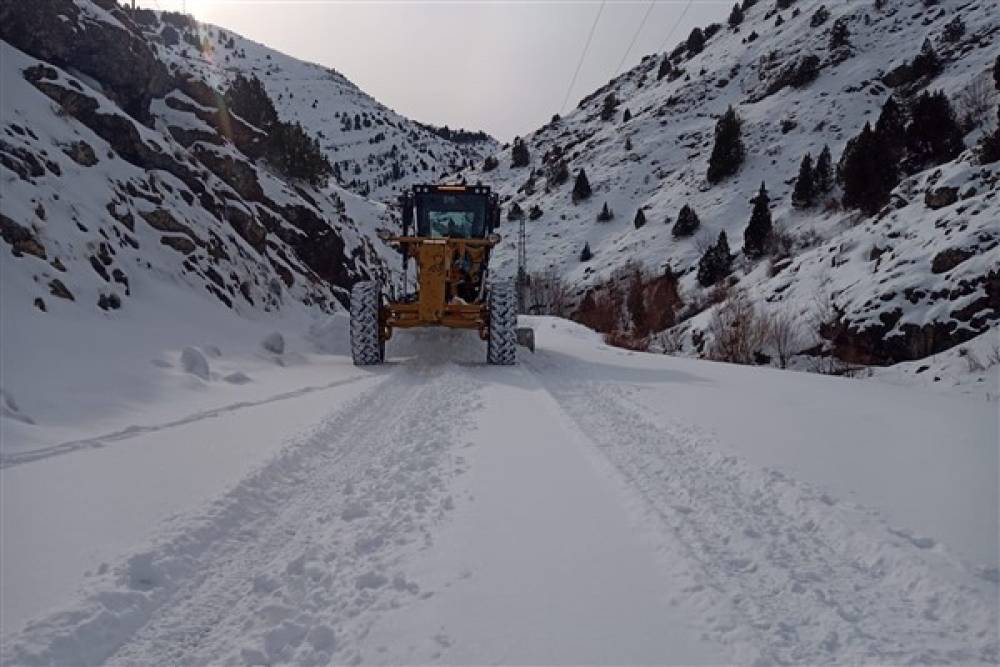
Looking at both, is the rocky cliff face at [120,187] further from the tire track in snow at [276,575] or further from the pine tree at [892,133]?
the pine tree at [892,133]

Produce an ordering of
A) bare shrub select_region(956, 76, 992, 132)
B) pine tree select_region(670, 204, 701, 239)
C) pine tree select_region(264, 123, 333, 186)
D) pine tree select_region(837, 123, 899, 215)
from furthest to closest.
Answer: pine tree select_region(670, 204, 701, 239), pine tree select_region(264, 123, 333, 186), pine tree select_region(837, 123, 899, 215), bare shrub select_region(956, 76, 992, 132)

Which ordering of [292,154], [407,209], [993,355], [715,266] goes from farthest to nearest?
[715,266]
[292,154]
[993,355]
[407,209]

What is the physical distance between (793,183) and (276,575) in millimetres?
48692

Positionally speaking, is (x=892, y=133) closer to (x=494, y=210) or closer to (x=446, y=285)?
(x=494, y=210)

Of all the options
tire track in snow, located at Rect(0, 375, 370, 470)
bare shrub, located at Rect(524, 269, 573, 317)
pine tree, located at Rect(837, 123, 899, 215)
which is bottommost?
tire track in snow, located at Rect(0, 375, 370, 470)

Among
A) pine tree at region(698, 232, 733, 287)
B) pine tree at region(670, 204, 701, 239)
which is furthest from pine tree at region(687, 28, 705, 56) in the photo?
pine tree at region(698, 232, 733, 287)

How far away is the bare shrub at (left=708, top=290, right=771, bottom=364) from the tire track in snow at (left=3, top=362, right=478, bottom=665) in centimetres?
1395

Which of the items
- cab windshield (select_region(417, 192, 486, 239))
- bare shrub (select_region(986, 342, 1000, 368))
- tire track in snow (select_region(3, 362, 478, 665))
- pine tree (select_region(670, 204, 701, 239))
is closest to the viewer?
tire track in snow (select_region(3, 362, 478, 665))

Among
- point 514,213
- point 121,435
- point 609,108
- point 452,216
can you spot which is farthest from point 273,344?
point 609,108

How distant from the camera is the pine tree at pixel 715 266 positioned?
35906mm

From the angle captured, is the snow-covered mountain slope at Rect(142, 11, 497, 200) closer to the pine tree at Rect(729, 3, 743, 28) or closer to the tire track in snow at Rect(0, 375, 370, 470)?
the pine tree at Rect(729, 3, 743, 28)

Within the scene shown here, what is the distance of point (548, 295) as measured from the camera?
51219mm

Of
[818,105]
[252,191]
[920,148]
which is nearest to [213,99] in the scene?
[252,191]

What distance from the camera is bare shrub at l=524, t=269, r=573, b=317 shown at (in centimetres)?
4897
